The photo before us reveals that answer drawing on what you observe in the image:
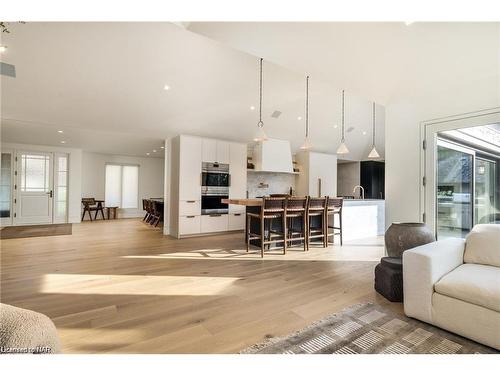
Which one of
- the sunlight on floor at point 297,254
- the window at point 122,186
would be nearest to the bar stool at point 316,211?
the sunlight on floor at point 297,254

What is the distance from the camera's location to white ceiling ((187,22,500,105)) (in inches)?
93.3

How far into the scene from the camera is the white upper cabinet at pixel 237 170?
6344 millimetres

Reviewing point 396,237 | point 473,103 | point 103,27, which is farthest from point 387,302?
point 103,27

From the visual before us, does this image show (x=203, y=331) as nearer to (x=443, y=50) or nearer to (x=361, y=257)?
(x=361, y=257)

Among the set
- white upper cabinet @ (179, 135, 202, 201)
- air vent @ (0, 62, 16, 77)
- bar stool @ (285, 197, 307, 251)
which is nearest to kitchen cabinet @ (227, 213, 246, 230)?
white upper cabinet @ (179, 135, 202, 201)

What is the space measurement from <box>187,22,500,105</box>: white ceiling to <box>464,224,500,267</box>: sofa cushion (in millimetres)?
1622

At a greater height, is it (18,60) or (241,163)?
(18,60)

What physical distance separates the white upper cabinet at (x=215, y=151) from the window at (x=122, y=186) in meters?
4.94

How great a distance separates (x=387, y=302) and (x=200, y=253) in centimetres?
281

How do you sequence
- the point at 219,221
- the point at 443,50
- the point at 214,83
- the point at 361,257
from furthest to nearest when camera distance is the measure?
the point at 219,221 < the point at 214,83 < the point at 361,257 < the point at 443,50

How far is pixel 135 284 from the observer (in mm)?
2715

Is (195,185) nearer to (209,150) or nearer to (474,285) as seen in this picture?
(209,150)
